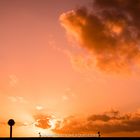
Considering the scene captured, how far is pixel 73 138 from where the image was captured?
64.9 ft

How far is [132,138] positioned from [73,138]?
269 inches

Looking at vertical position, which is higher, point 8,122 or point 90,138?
point 8,122

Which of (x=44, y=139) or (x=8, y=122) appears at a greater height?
(x=8, y=122)

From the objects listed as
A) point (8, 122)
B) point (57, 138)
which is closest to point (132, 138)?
point (57, 138)

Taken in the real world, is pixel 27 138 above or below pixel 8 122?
below

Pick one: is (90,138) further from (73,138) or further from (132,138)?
(132,138)

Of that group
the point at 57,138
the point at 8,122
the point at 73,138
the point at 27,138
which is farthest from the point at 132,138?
the point at 8,122

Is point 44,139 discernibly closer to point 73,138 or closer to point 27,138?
point 27,138

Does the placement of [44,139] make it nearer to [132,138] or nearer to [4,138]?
[4,138]

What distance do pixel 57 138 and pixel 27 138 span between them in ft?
11.6

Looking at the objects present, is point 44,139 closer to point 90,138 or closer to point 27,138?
Answer: point 27,138

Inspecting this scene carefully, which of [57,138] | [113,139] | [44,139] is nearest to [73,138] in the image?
[57,138]

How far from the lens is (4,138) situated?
63.0ft

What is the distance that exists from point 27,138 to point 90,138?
23.6 ft
